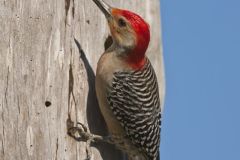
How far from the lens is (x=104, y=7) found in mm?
4395

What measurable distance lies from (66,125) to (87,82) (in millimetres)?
428

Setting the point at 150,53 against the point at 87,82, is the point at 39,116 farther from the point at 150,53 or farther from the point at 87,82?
the point at 150,53

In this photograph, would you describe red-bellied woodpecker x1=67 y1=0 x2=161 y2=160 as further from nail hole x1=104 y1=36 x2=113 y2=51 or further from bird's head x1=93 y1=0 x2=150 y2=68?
nail hole x1=104 y1=36 x2=113 y2=51

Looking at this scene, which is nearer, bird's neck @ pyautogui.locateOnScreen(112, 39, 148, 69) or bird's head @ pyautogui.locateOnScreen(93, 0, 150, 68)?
bird's head @ pyautogui.locateOnScreen(93, 0, 150, 68)

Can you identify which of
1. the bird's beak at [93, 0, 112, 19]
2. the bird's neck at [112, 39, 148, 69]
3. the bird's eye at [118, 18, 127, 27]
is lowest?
the bird's neck at [112, 39, 148, 69]

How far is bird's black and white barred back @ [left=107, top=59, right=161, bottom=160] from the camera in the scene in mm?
4281

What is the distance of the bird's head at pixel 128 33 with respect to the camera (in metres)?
4.30

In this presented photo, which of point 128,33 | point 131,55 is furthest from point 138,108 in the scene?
point 128,33

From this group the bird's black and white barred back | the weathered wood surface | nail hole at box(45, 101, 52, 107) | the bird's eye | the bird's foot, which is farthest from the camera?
the bird's eye

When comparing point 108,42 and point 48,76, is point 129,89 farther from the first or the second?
point 48,76

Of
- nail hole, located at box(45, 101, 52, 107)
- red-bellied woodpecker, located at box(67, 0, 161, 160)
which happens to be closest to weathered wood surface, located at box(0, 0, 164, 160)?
nail hole, located at box(45, 101, 52, 107)

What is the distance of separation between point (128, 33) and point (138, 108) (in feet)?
2.00

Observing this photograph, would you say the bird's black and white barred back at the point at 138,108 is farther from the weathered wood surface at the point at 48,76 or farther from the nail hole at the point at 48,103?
the nail hole at the point at 48,103

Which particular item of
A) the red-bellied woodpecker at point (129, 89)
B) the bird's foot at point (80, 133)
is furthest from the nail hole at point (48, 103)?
the red-bellied woodpecker at point (129, 89)
